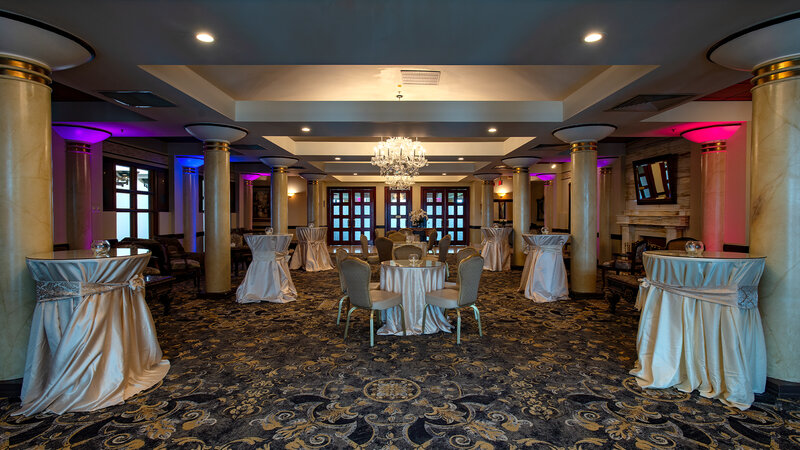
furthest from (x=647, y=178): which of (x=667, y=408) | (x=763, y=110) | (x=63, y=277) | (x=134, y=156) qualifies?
(x=134, y=156)

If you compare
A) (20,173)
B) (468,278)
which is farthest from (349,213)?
(20,173)

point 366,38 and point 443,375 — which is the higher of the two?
point 366,38

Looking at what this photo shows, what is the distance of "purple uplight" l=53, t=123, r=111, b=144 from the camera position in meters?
6.48

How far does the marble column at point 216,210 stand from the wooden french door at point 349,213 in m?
11.2

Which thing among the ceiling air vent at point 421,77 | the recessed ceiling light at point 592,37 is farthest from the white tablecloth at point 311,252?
the recessed ceiling light at point 592,37

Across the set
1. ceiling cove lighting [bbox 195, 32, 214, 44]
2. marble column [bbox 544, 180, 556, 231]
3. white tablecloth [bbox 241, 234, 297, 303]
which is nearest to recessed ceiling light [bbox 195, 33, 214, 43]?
ceiling cove lighting [bbox 195, 32, 214, 44]

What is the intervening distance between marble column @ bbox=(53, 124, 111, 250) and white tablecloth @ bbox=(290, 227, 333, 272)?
4505mm

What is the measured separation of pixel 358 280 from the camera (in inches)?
163

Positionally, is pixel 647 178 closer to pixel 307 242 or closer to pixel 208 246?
pixel 307 242

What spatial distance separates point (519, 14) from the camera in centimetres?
287

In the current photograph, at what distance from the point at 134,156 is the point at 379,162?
6702 mm

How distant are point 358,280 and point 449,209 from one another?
14146mm

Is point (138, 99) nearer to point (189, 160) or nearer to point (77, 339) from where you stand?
point (77, 339)

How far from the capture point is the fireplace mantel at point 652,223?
25.8 feet
